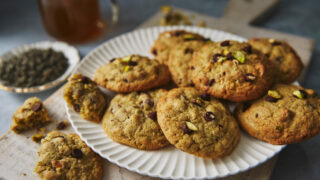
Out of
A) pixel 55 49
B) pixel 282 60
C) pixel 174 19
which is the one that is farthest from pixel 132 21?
pixel 282 60

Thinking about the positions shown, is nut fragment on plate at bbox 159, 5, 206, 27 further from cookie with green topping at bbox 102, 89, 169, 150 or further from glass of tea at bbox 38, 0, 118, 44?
cookie with green topping at bbox 102, 89, 169, 150

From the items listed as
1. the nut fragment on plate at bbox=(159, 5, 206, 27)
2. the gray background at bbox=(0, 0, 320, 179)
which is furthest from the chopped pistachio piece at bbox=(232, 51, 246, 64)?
the nut fragment on plate at bbox=(159, 5, 206, 27)

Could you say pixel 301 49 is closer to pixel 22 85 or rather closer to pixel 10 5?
pixel 22 85

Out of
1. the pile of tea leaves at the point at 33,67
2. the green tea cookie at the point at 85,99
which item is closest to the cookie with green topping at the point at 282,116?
the green tea cookie at the point at 85,99

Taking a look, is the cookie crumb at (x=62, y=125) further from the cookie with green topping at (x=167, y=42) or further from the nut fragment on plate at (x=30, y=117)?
the cookie with green topping at (x=167, y=42)

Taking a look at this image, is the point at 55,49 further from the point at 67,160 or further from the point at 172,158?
the point at 172,158

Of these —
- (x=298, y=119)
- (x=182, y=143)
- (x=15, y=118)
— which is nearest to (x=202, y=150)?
(x=182, y=143)

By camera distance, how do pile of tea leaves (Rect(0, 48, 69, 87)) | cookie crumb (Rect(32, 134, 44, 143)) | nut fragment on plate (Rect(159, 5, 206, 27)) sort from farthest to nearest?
nut fragment on plate (Rect(159, 5, 206, 27)) → pile of tea leaves (Rect(0, 48, 69, 87)) → cookie crumb (Rect(32, 134, 44, 143))
